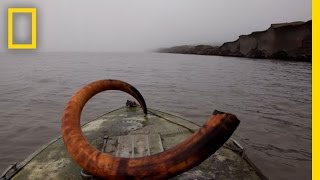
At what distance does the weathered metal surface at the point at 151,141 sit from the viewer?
3998mm

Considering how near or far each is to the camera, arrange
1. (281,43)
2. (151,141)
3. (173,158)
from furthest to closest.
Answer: (281,43), (151,141), (173,158)

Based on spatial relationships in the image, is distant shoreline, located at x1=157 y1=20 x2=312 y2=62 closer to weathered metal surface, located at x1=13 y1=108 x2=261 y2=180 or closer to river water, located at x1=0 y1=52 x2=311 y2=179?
river water, located at x1=0 y1=52 x2=311 y2=179

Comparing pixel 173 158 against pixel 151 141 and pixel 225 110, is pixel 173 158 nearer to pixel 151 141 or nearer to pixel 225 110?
pixel 151 141

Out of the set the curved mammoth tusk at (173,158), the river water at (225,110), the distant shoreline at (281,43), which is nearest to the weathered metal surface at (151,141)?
the curved mammoth tusk at (173,158)

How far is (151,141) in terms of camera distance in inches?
195

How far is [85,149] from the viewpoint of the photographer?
2613mm

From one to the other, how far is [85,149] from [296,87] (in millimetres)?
21346

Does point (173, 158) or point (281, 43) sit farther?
point (281, 43)

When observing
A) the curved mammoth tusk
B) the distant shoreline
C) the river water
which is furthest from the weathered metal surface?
the distant shoreline

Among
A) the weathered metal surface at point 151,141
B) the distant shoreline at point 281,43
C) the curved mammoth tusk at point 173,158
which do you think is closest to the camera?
the curved mammoth tusk at point 173,158

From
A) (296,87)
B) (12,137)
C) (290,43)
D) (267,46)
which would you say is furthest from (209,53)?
(12,137)

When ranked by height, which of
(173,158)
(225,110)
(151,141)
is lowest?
(225,110)

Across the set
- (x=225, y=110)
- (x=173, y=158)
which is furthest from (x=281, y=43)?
(x=173, y=158)

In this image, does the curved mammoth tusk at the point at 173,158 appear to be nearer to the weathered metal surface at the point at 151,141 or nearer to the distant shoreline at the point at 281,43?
the weathered metal surface at the point at 151,141
